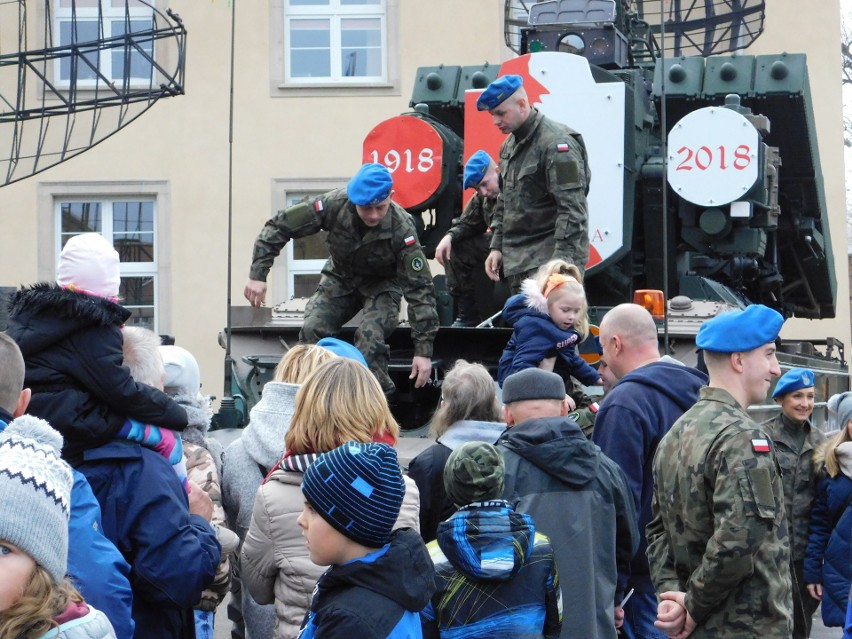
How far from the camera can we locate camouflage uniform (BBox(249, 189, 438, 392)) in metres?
6.98

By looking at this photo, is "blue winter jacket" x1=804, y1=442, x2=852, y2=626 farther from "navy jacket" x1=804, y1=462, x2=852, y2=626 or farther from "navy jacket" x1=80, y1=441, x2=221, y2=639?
"navy jacket" x1=80, y1=441, x2=221, y2=639

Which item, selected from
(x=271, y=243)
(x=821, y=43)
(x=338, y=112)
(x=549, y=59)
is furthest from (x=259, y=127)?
(x=271, y=243)

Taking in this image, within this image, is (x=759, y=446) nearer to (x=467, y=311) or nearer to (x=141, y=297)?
(x=467, y=311)

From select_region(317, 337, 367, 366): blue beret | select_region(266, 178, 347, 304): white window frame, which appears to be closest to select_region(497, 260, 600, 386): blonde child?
A: select_region(317, 337, 367, 366): blue beret

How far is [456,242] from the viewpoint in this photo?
8258 mm

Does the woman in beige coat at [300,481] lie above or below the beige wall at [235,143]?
below

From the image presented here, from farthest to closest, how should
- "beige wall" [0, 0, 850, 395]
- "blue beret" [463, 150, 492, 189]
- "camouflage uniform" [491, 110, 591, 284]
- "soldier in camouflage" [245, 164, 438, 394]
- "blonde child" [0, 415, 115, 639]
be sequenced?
"beige wall" [0, 0, 850, 395], "blue beret" [463, 150, 492, 189], "camouflage uniform" [491, 110, 591, 284], "soldier in camouflage" [245, 164, 438, 394], "blonde child" [0, 415, 115, 639]

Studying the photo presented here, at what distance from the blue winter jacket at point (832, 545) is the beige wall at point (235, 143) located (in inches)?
469

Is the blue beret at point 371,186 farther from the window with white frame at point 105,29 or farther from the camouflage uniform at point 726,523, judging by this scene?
the window with white frame at point 105,29

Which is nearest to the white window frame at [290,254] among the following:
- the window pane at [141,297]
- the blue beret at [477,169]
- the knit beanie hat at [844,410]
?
the window pane at [141,297]

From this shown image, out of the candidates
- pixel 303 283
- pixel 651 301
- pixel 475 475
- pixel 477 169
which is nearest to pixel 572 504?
pixel 475 475

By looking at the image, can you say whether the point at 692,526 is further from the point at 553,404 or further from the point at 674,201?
the point at 674,201

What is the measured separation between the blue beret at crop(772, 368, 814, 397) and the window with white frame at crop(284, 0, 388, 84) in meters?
12.0

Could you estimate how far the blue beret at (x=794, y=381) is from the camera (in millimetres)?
6887
